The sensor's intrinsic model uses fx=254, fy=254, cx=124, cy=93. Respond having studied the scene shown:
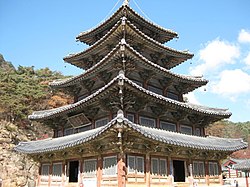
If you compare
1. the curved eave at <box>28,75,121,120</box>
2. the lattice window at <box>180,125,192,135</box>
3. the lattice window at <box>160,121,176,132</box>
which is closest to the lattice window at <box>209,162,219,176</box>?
the lattice window at <box>180,125,192,135</box>

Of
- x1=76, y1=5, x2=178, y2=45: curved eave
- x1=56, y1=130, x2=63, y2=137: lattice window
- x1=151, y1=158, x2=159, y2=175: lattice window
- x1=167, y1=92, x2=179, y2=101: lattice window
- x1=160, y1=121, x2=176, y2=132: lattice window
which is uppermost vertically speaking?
x1=76, y1=5, x2=178, y2=45: curved eave

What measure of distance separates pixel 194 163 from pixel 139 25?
12.6 metres

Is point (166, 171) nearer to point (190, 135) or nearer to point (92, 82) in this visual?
point (190, 135)

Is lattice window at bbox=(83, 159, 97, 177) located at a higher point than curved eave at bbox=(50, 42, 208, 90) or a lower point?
lower

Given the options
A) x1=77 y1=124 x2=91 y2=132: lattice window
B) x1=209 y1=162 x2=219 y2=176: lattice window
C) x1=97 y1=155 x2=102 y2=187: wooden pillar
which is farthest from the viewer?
x1=209 y1=162 x2=219 y2=176: lattice window

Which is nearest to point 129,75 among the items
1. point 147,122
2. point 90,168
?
point 147,122

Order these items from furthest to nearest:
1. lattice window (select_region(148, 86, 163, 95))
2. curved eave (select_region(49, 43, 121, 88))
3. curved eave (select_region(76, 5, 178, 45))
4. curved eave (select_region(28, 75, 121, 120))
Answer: curved eave (select_region(76, 5, 178, 45)), lattice window (select_region(148, 86, 163, 95)), curved eave (select_region(49, 43, 121, 88)), curved eave (select_region(28, 75, 121, 120))

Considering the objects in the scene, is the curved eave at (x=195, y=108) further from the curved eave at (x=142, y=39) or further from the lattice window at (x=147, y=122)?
the curved eave at (x=142, y=39)

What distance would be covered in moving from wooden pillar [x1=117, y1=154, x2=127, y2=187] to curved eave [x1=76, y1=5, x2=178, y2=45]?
1199 cm

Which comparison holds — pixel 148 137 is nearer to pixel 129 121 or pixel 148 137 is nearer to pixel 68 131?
pixel 129 121

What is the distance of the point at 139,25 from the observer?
75.2ft

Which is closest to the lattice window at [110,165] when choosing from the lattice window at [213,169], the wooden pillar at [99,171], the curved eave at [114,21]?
the wooden pillar at [99,171]

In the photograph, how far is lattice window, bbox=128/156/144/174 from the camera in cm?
1517

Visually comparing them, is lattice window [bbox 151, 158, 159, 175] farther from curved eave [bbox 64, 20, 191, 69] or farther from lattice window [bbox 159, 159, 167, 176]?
curved eave [bbox 64, 20, 191, 69]
